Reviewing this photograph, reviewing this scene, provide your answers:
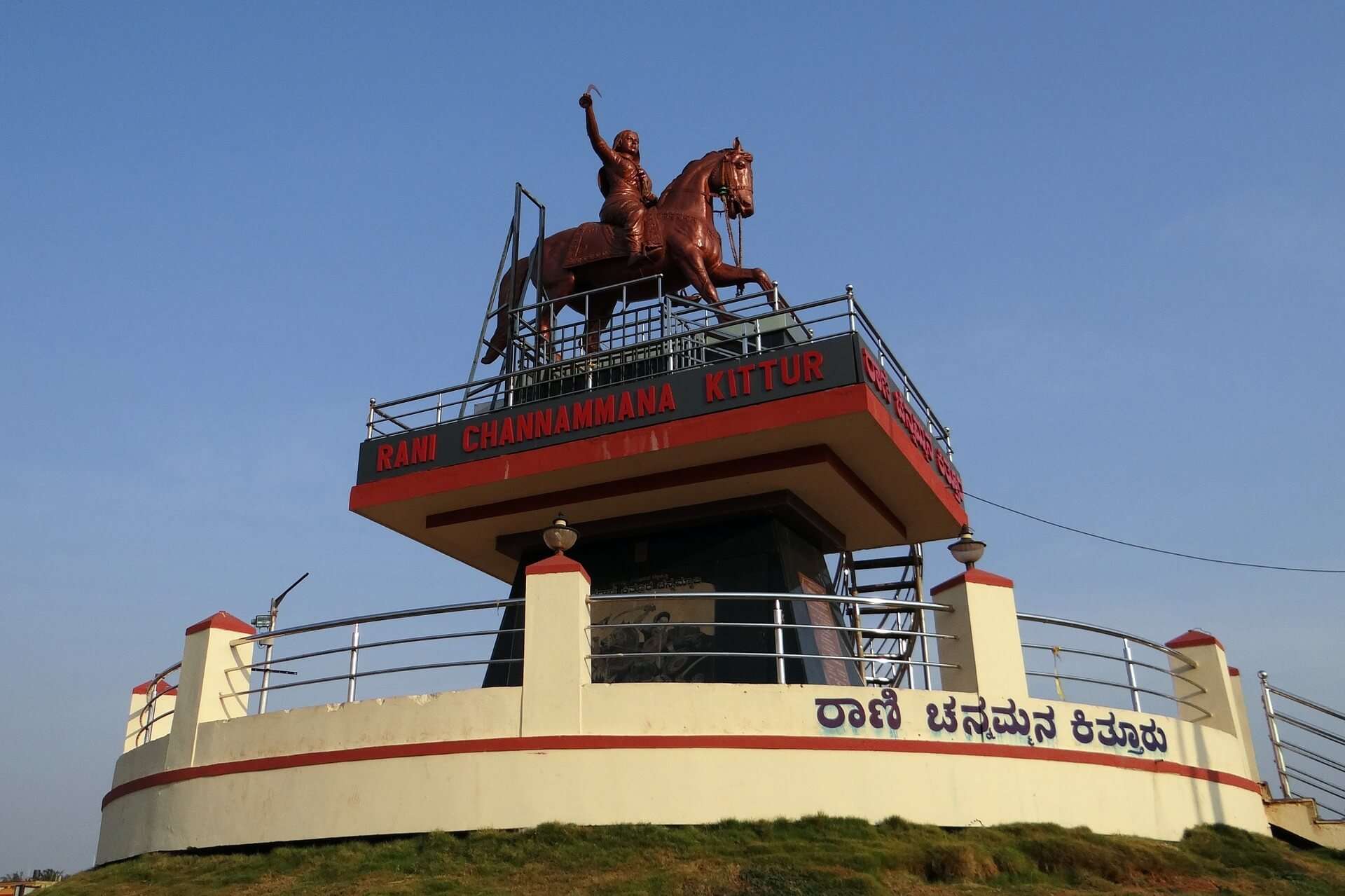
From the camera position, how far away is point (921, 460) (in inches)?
714

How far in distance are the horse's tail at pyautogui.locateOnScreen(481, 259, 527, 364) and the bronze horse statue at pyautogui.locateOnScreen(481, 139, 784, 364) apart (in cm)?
1

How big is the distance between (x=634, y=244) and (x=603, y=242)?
2.20 ft

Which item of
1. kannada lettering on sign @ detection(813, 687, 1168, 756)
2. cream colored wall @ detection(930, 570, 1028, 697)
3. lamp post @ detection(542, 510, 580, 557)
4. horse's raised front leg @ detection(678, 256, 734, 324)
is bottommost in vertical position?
kannada lettering on sign @ detection(813, 687, 1168, 756)

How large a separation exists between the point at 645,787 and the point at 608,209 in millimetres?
12052

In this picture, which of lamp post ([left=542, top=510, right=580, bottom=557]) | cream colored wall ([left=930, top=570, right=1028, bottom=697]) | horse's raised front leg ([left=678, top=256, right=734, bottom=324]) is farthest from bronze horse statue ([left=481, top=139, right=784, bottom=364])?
cream colored wall ([left=930, top=570, right=1028, bottom=697])

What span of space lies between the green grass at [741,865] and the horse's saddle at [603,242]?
11.6 m

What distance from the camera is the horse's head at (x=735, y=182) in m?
22.1

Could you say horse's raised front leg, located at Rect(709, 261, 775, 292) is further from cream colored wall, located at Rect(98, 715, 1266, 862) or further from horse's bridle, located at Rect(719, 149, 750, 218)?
cream colored wall, located at Rect(98, 715, 1266, 862)

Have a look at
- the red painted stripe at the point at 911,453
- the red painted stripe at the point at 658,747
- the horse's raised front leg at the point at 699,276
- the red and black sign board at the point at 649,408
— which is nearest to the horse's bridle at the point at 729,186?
the horse's raised front leg at the point at 699,276

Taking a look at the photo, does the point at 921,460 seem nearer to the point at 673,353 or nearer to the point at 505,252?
the point at 673,353

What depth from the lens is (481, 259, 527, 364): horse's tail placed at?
21.7 metres

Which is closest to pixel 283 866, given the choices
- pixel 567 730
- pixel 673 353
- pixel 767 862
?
pixel 567 730

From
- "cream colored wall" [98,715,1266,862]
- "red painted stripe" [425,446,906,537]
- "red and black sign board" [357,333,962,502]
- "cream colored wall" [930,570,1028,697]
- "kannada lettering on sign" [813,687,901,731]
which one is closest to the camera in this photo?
"cream colored wall" [98,715,1266,862]

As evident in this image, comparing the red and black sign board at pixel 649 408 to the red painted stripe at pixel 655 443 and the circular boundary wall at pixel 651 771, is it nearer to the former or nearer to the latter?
the red painted stripe at pixel 655 443
